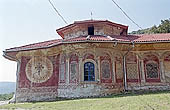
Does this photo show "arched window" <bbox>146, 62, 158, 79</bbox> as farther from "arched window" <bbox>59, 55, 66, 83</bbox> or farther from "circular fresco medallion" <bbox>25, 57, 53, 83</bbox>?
"circular fresco medallion" <bbox>25, 57, 53, 83</bbox>

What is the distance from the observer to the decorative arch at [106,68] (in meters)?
13.8

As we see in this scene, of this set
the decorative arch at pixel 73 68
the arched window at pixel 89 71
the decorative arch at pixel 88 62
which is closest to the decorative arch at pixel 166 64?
the decorative arch at pixel 88 62

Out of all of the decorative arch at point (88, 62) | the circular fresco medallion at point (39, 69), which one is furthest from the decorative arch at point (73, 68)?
the circular fresco medallion at point (39, 69)

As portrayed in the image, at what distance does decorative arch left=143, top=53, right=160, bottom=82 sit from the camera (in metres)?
14.7

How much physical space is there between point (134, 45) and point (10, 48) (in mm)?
10286

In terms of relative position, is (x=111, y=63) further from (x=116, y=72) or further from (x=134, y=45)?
(x=134, y=45)

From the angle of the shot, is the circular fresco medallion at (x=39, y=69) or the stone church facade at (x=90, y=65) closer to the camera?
the stone church facade at (x=90, y=65)

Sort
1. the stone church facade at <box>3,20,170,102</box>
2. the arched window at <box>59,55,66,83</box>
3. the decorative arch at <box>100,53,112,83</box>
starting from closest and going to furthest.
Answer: the stone church facade at <box>3,20,170,102</box> < the decorative arch at <box>100,53,112,83</box> < the arched window at <box>59,55,66,83</box>

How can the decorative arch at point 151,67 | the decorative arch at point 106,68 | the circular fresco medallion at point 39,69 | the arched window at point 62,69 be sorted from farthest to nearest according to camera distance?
the circular fresco medallion at point 39,69, the decorative arch at point 151,67, the arched window at point 62,69, the decorative arch at point 106,68

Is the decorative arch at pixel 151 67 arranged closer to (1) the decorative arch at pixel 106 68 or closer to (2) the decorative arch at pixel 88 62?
(1) the decorative arch at pixel 106 68

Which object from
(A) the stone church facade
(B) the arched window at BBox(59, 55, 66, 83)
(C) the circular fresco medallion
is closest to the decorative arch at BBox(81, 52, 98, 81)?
(A) the stone church facade

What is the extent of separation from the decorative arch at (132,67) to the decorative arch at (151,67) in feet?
2.43

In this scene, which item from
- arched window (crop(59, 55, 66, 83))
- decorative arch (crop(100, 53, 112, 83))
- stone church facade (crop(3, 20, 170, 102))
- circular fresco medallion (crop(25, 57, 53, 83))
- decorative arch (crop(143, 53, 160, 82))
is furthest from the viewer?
circular fresco medallion (crop(25, 57, 53, 83))

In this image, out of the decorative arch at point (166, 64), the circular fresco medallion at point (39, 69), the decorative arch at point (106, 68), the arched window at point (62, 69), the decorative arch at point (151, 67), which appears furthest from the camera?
the circular fresco medallion at point (39, 69)
